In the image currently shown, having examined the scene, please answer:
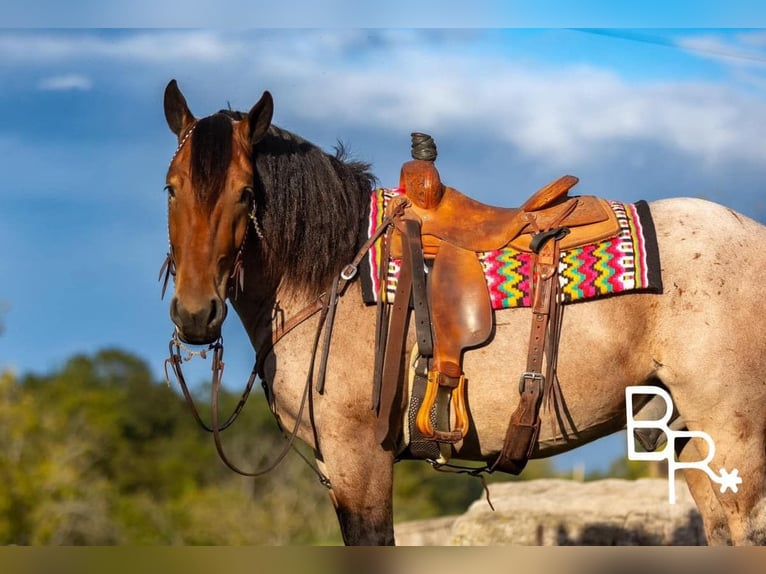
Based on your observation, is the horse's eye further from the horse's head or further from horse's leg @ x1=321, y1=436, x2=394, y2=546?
horse's leg @ x1=321, y1=436, x2=394, y2=546

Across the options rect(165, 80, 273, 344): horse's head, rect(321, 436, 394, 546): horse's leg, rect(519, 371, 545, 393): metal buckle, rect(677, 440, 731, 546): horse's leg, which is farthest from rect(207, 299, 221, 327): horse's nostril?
rect(677, 440, 731, 546): horse's leg

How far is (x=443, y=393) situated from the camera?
3518 mm

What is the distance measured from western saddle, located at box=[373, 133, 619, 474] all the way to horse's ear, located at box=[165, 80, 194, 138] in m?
0.89

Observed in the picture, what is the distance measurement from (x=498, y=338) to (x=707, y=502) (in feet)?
3.71

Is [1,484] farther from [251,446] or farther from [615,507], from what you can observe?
[615,507]

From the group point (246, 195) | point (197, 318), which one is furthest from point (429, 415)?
point (246, 195)

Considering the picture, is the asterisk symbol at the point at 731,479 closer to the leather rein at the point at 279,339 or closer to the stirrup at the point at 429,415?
the stirrup at the point at 429,415

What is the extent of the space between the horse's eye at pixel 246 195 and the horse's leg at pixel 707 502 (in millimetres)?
1981

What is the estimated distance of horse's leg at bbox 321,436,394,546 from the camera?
354 cm

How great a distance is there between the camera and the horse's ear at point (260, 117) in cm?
361

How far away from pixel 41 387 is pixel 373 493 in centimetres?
3240

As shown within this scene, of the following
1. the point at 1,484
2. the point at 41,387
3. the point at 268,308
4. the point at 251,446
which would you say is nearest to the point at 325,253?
the point at 268,308

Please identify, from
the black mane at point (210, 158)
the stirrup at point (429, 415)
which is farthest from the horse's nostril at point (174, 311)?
the stirrup at point (429, 415)

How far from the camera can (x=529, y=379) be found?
3.47 m
